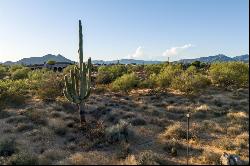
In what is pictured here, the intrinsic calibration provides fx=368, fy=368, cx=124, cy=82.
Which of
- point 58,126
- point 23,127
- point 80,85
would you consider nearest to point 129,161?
point 58,126

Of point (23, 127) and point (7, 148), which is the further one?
point (23, 127)

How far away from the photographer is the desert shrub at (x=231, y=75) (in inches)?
1121

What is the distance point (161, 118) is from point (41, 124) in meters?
6.06

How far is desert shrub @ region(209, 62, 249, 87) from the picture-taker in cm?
2847

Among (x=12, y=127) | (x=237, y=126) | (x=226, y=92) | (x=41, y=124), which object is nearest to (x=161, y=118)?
(x=237, y=126)

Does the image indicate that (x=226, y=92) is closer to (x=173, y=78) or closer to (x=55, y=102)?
(x=173, y=78)

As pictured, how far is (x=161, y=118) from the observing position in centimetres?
1905

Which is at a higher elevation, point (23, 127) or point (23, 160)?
point (23, 127)

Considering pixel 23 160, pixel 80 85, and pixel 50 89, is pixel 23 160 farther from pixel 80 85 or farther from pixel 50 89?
pixel 50 89

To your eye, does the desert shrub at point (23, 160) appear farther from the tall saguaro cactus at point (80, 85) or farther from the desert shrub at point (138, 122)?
the desert shrub at point (138, 122)

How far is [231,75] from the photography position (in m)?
28.6

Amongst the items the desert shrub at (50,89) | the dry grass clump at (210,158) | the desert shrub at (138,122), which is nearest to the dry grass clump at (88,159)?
the dry grass clump at (210,158)

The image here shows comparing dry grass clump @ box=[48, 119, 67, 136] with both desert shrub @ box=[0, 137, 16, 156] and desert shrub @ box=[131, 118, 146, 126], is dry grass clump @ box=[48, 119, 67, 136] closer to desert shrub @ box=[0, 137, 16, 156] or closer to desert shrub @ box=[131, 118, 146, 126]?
desert shrub @ box=[0, 137, 16, 156]

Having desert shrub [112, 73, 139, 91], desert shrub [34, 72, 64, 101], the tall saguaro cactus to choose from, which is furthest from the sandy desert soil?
desert shrub [112, 73, 139, 91]
